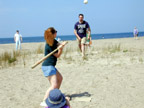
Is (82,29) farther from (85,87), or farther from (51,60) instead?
(51,60)

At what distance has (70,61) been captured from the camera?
8.23 m

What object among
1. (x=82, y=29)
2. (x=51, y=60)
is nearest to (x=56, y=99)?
(x=51, y=60)

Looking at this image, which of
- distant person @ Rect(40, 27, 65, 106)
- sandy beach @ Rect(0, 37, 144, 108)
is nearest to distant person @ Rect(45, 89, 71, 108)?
distant person @ Rect(40, 27, 65, 106)

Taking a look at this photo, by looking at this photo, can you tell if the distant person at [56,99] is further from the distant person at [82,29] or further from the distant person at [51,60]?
the distant person at [82,29]

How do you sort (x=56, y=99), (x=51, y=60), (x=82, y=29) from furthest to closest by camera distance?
1. (x=82, y=29)
2. (x=51, y=60)
3. (x=56, y=99)

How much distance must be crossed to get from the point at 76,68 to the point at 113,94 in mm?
2560

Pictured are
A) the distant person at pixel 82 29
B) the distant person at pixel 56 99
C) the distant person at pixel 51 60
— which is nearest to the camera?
the distant person at pixel 56 99

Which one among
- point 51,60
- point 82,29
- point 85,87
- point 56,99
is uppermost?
point 82,29

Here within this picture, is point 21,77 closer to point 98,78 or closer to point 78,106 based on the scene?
point 98,78

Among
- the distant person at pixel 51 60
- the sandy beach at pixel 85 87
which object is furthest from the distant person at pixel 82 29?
the distant person at pixel 51 60

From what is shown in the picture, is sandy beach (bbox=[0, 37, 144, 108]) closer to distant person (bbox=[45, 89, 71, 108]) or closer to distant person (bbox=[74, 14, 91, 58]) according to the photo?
distant person (bbox=[45, 89, 71, 108])

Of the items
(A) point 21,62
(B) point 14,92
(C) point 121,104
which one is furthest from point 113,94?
(A) point 21,62

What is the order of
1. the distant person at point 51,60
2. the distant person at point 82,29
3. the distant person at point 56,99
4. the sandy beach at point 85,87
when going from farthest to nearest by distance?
1. the distant person at point 82,29
2. the sandy beach at point 85,87
3. the distant person at point 51,60
4. the distant person at point 56,99

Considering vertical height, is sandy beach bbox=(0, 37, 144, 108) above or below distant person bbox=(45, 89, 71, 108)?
below
